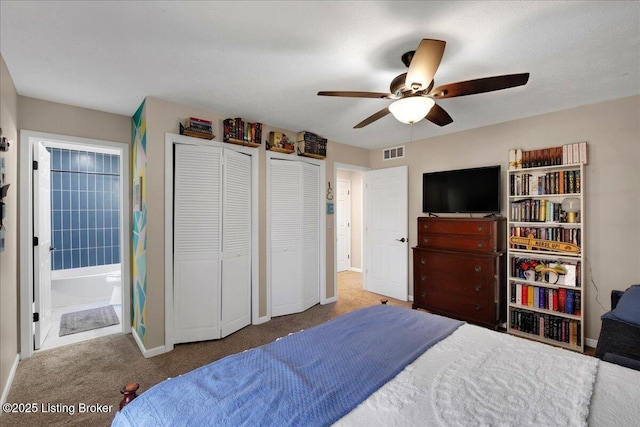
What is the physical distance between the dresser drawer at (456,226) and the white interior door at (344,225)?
277cm

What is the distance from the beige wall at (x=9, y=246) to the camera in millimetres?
2066

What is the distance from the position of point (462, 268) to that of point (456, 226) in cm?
50

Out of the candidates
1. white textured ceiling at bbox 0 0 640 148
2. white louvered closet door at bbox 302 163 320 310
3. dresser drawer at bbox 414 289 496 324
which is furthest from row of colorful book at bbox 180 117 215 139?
dresser drawer at bbox 414 289 496 324

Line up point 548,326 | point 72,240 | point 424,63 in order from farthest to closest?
point 72,240
point 548,326
point 424,63

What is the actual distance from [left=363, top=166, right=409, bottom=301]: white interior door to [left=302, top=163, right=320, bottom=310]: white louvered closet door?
1.09m

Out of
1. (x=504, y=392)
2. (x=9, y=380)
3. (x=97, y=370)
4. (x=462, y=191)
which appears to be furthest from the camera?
(x=462, y=191)

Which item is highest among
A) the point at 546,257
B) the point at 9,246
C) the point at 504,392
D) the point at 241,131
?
the point at 241,131

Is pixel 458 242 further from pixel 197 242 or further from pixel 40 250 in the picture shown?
pixel 40 250

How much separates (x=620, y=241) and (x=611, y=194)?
1.48 ft

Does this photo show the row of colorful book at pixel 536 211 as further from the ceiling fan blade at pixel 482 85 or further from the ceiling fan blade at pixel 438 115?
the ceiling fan blade at pixel 482 85

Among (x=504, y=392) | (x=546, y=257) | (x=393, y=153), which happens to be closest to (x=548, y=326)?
(x=546, y=257)

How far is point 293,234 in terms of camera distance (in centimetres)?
382

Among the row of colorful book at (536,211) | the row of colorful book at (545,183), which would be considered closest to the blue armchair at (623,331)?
the row of colorful book at (536,211)

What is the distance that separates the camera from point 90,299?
432 centimetres
